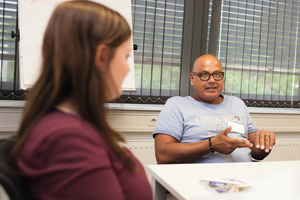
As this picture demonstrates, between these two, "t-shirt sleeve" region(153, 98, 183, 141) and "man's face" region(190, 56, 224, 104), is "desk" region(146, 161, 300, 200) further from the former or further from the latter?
"man's face" region(190, 56, 224, 104)

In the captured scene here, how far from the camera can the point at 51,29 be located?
0.71m

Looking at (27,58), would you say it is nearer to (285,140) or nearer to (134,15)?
(134,15)

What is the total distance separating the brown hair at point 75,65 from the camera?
0.69m

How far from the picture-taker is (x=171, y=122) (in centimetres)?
195

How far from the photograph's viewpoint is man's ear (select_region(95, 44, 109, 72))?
714mm

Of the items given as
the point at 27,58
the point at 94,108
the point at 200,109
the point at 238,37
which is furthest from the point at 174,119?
the point at 238,37

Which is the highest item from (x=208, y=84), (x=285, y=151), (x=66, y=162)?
(x=208, y=84)

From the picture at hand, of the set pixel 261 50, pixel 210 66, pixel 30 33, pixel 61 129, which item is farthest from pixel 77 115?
pixel 261 50

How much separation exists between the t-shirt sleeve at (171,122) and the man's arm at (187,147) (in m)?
0.03

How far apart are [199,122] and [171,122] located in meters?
0.18

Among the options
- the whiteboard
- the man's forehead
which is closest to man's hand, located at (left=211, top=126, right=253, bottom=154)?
the man's forehead

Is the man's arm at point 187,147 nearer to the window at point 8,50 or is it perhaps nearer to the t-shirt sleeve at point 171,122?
the t-shirt sleeve at point 171,122

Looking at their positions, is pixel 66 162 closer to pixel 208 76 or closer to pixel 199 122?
pixel 199 122

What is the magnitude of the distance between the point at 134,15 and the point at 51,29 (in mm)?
2095
